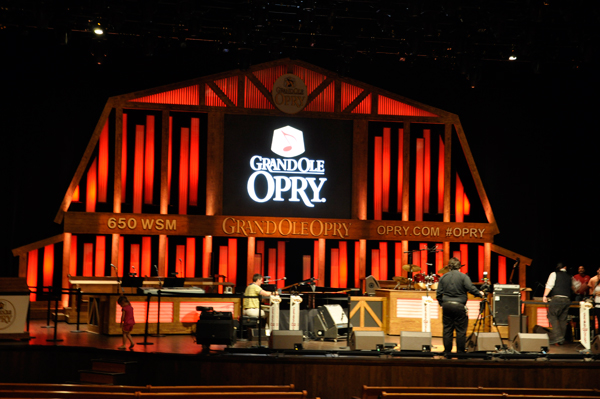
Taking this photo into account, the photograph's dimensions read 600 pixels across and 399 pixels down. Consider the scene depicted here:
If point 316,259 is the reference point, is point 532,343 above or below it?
below

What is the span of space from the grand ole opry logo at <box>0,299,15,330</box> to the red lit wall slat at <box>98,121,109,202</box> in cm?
556

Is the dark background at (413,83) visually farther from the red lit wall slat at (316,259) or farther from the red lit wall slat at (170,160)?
the red lit wall slat at (316,259)

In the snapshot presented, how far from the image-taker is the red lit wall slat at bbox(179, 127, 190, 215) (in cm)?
1628

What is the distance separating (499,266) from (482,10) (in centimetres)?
768

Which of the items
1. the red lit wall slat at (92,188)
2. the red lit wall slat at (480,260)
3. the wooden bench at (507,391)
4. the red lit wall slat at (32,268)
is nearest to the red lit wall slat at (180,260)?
the red lit wall slat at (92,188)

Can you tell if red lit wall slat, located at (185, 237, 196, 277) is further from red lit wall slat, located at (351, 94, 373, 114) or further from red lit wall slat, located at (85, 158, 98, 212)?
red lit wall slat, located at (351, 94, 373, 114)

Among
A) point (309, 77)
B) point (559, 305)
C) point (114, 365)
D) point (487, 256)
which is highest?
point (309, 77)

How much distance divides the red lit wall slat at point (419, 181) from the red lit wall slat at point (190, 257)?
19.0 ft

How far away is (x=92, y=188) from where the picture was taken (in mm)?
15734

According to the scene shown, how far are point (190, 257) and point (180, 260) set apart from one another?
0.25 metres

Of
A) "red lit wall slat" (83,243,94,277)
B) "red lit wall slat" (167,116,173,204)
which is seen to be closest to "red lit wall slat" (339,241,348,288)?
"red lit wall slat" (167,116,173,204)

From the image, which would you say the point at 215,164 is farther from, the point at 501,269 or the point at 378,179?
the point at 501,269

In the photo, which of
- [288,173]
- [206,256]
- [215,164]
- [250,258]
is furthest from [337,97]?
[206,256]

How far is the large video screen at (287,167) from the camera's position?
16500mm
